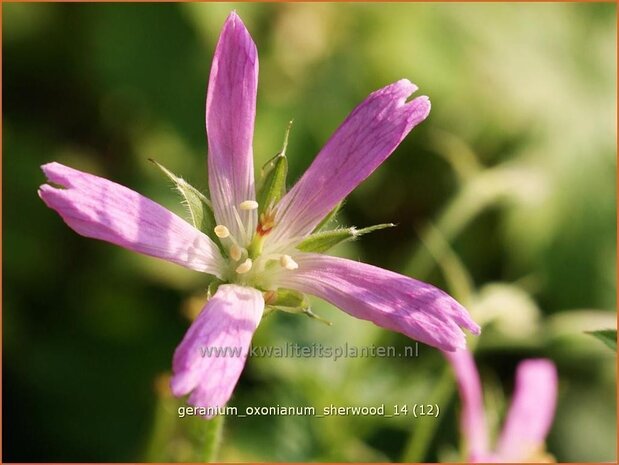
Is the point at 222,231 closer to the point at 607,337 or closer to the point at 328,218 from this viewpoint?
the point at 328,218

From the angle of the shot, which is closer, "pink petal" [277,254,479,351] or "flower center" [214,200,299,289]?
"pink petal" [277,254,479,351]

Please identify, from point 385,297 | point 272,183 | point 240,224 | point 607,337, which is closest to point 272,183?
point 272,183

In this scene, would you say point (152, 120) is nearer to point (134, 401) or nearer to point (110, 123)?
point (110, 123)

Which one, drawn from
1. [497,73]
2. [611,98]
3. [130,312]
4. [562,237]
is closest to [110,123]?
[130,312]

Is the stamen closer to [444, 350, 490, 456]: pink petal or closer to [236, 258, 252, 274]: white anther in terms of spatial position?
[236, 258, 252, 274]: white anther

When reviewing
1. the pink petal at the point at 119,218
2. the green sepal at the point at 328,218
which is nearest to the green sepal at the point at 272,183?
the green sepal at the point at 328,218

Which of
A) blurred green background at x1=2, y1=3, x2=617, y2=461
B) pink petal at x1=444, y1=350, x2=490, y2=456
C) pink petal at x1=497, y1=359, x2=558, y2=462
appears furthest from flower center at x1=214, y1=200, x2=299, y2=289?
blurred green background at x1=2, y1=3, x2=617, y2=461

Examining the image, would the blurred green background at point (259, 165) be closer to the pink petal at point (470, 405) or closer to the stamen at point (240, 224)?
the pink petal at point (470, 405)
